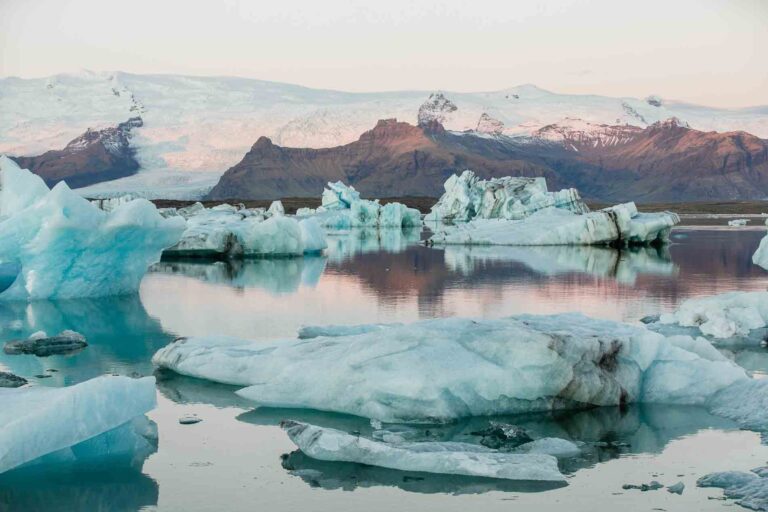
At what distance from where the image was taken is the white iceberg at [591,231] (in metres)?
41.8

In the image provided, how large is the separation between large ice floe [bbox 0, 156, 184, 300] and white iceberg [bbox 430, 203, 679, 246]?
24.0 metres

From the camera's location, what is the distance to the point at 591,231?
42062mm

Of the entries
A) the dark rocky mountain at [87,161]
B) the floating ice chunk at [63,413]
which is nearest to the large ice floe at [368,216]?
the floating ice chunk at [63,413]

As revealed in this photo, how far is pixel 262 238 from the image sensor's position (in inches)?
1359

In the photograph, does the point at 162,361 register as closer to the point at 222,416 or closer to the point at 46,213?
the point at 222,416

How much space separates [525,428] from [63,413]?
428 centimetres

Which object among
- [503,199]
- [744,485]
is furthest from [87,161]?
[744,485]

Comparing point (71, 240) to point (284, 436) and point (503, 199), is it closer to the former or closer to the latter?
point (284, 436)

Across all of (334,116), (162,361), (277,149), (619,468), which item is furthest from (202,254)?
(277,149)

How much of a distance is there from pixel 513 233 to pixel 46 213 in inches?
1095

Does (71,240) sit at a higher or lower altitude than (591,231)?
higher

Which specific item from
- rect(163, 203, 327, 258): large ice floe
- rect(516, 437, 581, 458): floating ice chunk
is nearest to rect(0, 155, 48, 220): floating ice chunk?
rect(163, 203, 327, 258): large ice floe

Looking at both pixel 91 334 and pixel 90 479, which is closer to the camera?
pixel 90 479

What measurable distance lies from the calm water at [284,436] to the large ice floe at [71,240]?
58cm
